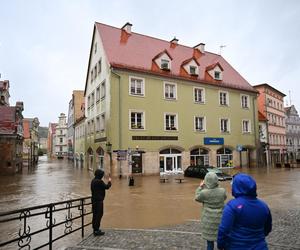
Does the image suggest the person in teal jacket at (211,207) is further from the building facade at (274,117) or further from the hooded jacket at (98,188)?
the building facade at (274,117)

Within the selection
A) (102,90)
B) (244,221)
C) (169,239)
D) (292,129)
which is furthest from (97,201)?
(292,129)

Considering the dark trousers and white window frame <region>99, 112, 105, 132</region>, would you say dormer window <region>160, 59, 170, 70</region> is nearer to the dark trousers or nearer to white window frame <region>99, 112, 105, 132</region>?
white window frame <region>99, 112, 105, 132</region>

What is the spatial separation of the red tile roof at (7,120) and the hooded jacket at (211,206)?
30294 mm

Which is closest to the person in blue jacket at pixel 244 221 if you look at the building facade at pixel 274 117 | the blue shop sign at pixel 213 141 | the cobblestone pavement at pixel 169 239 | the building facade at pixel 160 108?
the cobblestone pavement at pixel 169 239

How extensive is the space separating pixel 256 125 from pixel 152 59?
55.1ft

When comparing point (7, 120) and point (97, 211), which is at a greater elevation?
point (7, 120)

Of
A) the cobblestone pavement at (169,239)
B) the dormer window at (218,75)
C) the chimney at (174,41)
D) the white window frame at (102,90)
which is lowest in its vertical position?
the cobblestone pavement at (169,239)

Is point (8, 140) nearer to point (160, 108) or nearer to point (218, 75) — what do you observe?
point (160, 108)

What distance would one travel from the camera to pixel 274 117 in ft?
158

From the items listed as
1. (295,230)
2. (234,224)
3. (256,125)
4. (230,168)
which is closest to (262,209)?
(234,224)

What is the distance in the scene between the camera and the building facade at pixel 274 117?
45656 millimetres

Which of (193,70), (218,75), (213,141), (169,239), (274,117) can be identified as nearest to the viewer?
(169,239)

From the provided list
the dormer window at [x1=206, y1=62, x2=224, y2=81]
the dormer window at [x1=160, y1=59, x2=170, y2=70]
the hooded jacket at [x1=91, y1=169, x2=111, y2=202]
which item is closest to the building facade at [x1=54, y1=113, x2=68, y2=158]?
the dormer window at [x1=206, y1=62, x2=224, y2=81]

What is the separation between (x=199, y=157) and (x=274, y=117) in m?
23.4
